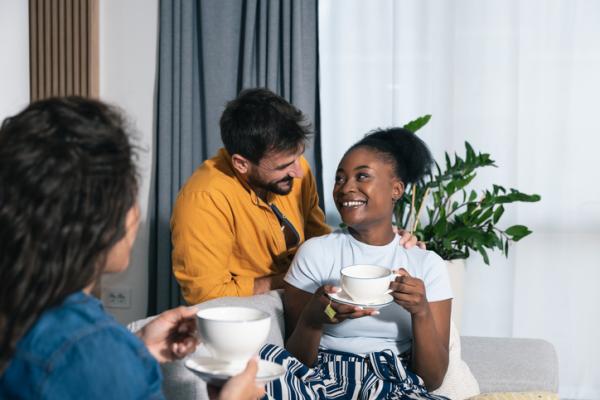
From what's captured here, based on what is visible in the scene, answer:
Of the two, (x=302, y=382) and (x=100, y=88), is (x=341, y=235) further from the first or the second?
(x=100, y=88)

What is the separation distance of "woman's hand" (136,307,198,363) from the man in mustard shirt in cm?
102

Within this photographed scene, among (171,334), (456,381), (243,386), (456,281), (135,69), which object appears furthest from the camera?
(135,69)

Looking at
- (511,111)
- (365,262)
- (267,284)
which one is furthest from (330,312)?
(511,111)

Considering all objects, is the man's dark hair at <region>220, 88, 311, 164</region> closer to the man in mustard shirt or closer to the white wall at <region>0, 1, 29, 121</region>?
the man in mustard shirt

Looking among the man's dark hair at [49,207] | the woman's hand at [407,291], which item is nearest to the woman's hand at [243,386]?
the man's dark hair at [49,207]

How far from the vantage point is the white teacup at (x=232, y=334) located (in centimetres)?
122

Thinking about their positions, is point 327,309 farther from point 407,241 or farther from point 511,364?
point 511,364

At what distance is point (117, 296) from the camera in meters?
3.87

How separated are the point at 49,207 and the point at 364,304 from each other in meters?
0.92

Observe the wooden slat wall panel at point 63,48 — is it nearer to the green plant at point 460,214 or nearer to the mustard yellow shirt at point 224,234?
the mustard yellow shirt at point 224,234

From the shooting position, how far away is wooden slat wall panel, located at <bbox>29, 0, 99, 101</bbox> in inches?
144

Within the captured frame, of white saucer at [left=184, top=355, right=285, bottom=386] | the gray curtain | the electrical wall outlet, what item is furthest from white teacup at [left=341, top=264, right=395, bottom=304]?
the electrical wall outlet

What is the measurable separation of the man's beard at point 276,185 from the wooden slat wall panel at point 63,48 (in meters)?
1.44

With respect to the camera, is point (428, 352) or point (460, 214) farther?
point (460, 214)
